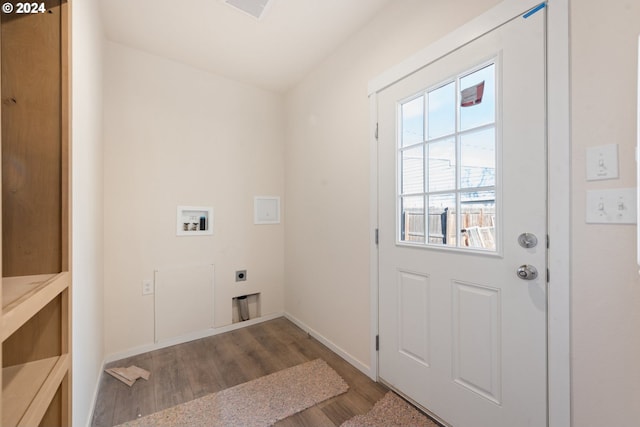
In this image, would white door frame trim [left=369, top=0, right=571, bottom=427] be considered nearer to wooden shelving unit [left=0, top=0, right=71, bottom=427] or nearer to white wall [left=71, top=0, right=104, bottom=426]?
wooden shelving unit [left=0, top=0, right=71, bottom=427]

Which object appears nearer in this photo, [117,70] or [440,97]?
[440,97]

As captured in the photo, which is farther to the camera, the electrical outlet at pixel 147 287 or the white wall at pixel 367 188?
the electrical outlet at pixel 147 287

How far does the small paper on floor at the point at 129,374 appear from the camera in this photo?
1.95 m

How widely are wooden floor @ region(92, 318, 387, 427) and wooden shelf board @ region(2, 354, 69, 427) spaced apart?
98 cm

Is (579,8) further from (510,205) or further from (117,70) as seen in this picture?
(117,70)

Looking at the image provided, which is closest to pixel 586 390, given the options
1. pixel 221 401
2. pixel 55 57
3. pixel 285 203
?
pixel 221 401

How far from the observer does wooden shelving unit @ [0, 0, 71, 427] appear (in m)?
0.88

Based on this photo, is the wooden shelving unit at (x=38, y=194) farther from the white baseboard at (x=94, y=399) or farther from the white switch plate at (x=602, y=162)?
the white switch plate at (x=602, y=162)

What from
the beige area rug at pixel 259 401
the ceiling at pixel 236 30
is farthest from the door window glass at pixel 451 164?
the beige area rug at pixel 259 401

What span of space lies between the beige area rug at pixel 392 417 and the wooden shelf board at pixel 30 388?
4.38 feet

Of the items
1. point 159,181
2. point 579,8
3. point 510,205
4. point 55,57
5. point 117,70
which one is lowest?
point 510,205

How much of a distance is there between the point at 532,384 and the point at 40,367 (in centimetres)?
183

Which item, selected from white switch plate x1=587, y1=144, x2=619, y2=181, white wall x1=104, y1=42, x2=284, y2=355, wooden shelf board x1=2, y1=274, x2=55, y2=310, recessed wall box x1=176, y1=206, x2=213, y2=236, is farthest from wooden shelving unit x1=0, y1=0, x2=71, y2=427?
white switch plate x1=587, y1=144, x2=619, y2=181

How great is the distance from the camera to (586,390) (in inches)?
41.9
